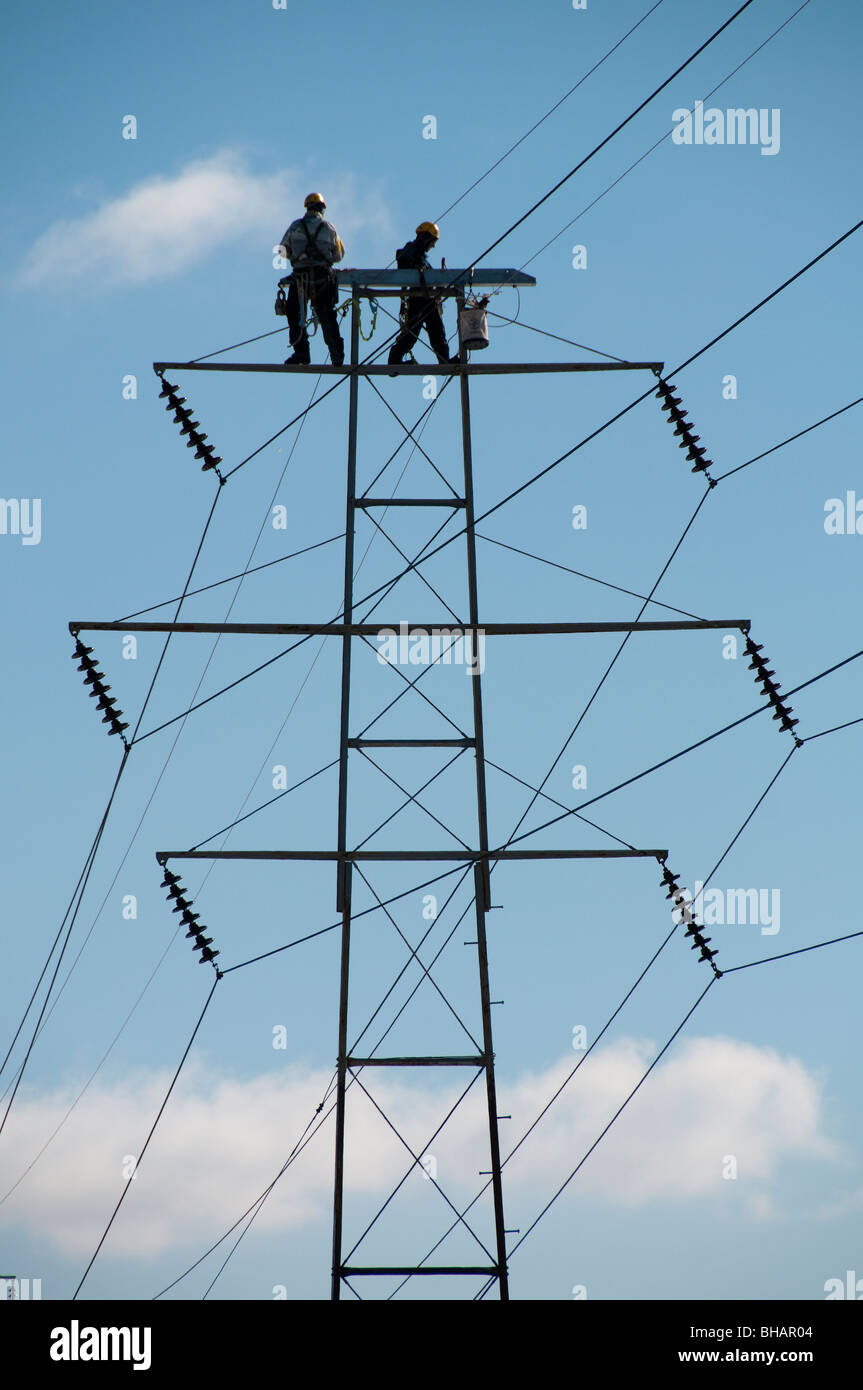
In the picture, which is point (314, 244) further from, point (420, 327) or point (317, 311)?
point (420, 327)

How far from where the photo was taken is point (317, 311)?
21.7 meters

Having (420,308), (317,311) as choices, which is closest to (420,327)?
(420,308)

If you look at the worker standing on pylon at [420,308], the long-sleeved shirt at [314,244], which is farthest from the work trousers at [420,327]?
the long-sleeved shirt at [314,244]

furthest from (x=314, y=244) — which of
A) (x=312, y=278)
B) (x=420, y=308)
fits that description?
(x=420, y=308)

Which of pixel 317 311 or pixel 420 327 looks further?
pixel 420 327

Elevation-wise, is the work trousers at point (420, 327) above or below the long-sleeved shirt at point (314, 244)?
below

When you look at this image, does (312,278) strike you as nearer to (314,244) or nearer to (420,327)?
(314,244)

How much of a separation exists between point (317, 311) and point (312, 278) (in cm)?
34

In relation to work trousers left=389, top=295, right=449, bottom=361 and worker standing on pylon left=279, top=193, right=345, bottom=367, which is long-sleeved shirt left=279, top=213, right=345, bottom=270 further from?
work trousers left=389, top=295, right=449, bottom=361

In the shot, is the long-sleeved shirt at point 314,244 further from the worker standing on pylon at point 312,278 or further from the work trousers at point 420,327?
the work trousers at point 420,327

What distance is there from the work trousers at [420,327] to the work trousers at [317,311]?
58 cm

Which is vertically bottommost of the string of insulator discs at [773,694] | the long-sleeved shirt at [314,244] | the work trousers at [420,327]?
the string of insulator discs at [773,694]

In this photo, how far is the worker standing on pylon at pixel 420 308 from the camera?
2180 cm

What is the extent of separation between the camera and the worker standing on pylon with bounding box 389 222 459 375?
71.5 ft
